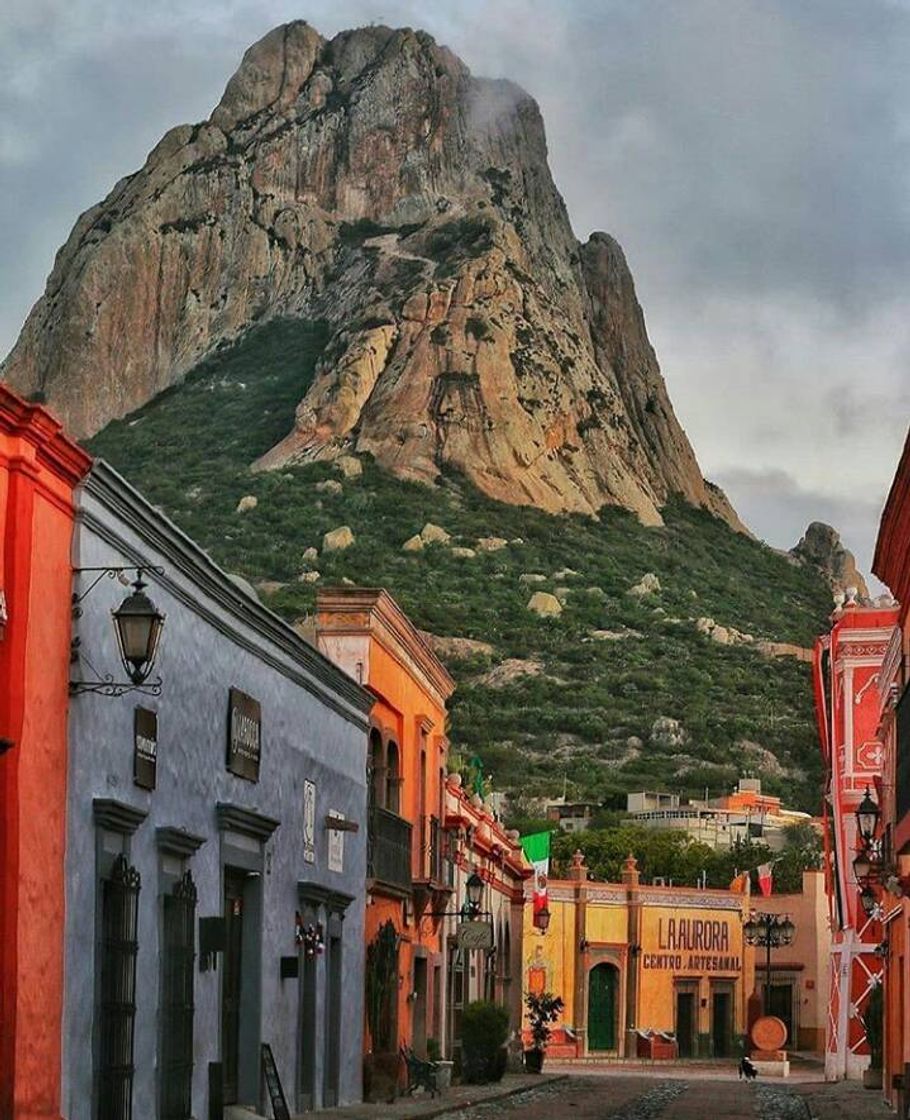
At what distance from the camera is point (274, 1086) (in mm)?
23016

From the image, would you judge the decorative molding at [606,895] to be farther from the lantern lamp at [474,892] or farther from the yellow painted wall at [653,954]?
the lantern lamp at [474,892]

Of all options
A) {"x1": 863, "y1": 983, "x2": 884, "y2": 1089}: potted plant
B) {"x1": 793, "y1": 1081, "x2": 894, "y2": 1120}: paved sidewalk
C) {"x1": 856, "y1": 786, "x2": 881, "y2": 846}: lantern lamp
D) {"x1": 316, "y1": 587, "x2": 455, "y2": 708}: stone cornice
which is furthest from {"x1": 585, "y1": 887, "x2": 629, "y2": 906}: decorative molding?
{"x1": 856, "y1": 786, "x2": 881, "y2": 846}: lantern lamp

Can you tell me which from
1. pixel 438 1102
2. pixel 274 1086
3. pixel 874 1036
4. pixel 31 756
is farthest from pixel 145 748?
pixel 874 1036

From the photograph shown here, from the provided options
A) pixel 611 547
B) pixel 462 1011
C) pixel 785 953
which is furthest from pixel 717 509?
pixel 462 1011

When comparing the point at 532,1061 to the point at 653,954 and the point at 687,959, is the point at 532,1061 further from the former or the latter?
the point at 687,959

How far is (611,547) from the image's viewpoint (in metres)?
132

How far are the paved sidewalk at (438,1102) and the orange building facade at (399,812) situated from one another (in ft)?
2.95

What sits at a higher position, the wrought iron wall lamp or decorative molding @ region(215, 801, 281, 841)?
the wrought iron wall lamp

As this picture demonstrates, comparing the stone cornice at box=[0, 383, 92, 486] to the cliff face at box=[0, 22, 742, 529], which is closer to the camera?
the stone cornice at box=[0, 383, 92, 486]

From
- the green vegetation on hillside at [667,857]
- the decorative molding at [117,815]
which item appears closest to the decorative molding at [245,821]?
the decorative molding at [117,815]

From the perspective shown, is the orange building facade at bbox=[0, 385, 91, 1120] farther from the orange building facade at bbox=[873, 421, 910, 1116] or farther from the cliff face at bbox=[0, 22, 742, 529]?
the cliff face at bbox=[0, 22, 742, 529]

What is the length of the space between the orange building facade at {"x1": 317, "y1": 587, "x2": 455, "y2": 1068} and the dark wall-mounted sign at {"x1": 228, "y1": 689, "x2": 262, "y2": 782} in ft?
22.0

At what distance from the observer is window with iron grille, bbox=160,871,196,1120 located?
1902 centimetres

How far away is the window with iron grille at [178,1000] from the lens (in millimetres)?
19016
